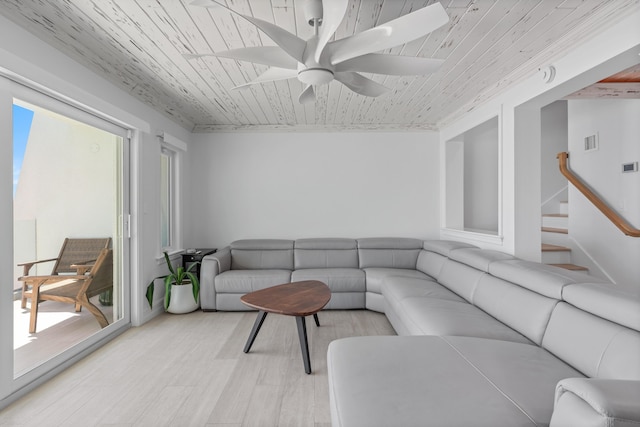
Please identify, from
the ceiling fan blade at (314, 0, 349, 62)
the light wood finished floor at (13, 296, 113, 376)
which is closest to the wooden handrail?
the ceiling fan blade at (314, 0, 349, 62)

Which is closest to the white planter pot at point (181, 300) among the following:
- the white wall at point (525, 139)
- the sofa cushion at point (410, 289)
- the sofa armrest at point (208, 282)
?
the sofa armrest at point (208, 282)

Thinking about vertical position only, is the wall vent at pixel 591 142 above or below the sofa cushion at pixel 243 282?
above

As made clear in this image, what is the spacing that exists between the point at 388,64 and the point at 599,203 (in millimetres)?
2984

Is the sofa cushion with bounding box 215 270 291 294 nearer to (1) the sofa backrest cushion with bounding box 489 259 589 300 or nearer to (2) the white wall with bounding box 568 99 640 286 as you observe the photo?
(1) the sofa backrest cushion with bounding box 489 259 589 300

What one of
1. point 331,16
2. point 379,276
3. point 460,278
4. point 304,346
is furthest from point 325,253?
point 331,16

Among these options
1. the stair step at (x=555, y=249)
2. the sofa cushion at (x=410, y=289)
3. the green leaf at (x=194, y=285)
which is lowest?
the green leaf at (x=194, y=285)

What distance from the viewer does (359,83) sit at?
1943 millimetres

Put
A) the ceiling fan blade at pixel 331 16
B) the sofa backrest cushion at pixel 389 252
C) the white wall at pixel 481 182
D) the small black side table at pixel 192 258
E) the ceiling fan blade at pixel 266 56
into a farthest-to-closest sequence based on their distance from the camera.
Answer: the white wall at pixel 481 182
the sofa backrest cushion at pixel 389 252
the small black side table at pixel 192 258
the ceiling fan blade at pixel 266 56
the ceiling fan blade at pixel 331 16

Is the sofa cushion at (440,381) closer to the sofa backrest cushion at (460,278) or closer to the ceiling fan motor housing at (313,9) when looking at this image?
the sofa backrest cushion at (460,278)

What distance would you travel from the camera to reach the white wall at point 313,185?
4.32 meters

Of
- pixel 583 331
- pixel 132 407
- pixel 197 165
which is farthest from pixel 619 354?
pixel 197 165

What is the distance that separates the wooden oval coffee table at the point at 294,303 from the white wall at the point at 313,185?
1.68 m

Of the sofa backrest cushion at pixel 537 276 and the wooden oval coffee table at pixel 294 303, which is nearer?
the sofa backrest cushion at pixel 537 276

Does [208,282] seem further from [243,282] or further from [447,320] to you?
[447,320]
